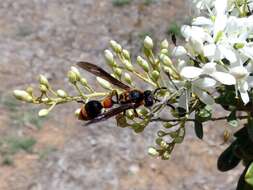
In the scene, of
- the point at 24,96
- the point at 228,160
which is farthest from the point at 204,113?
the point at 228,160

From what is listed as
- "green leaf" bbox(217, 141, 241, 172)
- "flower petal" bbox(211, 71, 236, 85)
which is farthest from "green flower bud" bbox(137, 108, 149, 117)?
"green leaf" bbox(217, 141, 241, 172)

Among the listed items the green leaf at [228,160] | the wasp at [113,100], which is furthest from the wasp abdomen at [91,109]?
the green leaf at [228,160]

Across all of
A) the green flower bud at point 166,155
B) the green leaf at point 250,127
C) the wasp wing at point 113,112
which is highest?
the wasp wing at point 113,112

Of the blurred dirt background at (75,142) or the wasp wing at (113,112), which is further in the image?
the blurred dirt background at (75,142)

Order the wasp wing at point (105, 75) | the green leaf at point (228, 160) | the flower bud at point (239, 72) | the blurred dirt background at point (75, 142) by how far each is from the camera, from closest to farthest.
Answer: the flower bud at point (239, 72) < the wasp wing at point (105, 75) < the green leaf at point (228, 160) < the blurred dirt background at point (75, 142)

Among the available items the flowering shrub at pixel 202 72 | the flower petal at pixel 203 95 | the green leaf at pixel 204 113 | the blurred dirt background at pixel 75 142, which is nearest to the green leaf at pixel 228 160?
the flowering shrub at pixel 202 72

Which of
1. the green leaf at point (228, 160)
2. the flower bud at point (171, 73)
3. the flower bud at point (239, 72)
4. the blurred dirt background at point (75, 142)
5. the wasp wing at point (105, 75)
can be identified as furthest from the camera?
the blurred dirt background at point (75, 142)

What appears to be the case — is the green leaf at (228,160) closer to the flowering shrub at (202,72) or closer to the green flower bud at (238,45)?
the flowering shrub at (202,72)

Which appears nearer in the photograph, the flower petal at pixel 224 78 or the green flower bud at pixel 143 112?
the flower petal at pixel 224 78

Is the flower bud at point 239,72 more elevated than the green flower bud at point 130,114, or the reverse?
the flower bud at point 239,72

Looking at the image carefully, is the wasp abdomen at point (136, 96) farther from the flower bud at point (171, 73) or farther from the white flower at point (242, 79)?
the white flower at point (242, 79)
